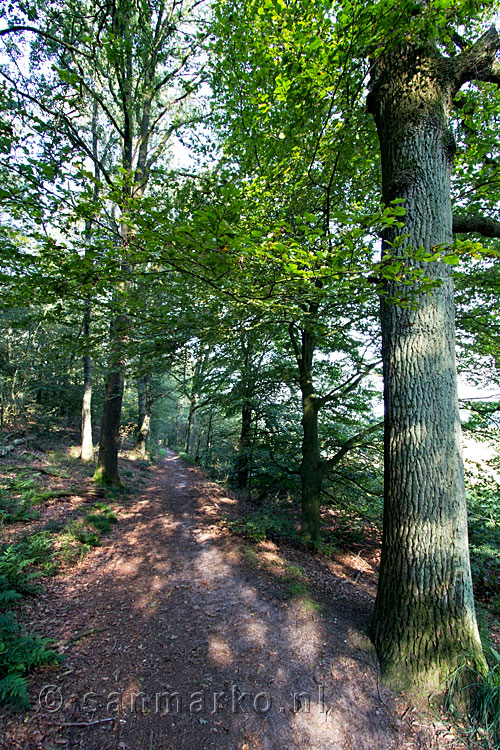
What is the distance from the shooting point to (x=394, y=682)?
2727 mm

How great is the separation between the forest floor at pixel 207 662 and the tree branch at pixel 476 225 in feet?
15.5

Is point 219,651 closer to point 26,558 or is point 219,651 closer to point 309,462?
point 26,558

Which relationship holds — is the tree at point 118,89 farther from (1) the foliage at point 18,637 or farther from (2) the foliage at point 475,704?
(2) the foliage at point 475,704

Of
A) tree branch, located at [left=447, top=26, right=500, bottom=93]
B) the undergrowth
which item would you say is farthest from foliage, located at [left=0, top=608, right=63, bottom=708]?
tree branch, located at [left=447, top=26, right=500, bottom=93]

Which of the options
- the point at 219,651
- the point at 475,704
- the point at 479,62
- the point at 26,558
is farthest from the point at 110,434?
the point at 479,62

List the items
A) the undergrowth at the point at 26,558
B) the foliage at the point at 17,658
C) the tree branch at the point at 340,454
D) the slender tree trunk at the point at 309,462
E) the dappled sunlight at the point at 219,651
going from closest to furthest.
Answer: the foliage at the point at 17,658, the undergrowth at the point at 26,558, the dappled sunlight at the point at 219,651, the tree branch at the point at 340,454, the slender tree trunk at the point at 309,462

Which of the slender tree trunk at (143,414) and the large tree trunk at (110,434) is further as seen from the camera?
the slender tree trunk at (143,414)

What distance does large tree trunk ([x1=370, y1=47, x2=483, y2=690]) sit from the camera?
272 centimetres

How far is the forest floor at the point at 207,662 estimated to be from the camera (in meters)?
2.33


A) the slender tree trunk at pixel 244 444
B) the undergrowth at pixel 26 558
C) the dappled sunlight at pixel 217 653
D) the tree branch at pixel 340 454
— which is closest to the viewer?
the dappled sunlight at pixel 217 653

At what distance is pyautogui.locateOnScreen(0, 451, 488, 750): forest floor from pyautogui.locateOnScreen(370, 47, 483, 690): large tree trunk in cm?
48

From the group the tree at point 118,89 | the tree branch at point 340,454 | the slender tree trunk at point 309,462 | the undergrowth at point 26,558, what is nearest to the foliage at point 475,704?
the undergrowth at point 26,558

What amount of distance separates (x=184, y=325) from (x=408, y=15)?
4.01m

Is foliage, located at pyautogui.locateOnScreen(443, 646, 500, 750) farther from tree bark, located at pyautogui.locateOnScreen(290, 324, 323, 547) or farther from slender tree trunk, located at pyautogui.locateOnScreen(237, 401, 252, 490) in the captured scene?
slender tree trunk, located at pyautogui.locateOnScreen(237, 401, 252, 490)
